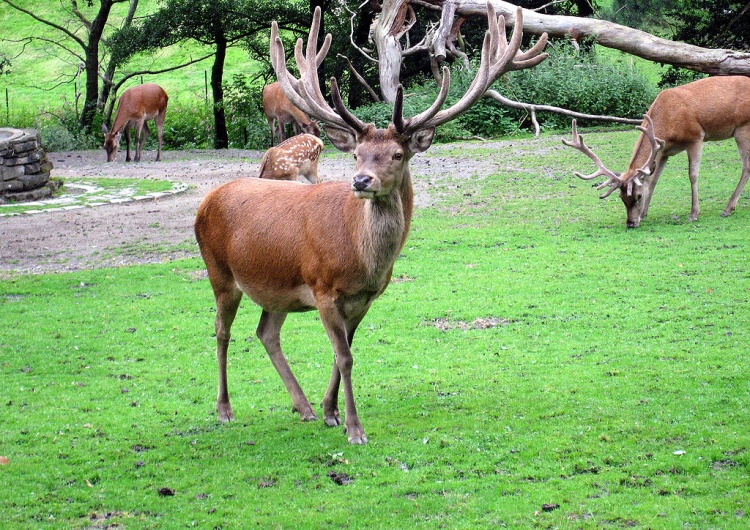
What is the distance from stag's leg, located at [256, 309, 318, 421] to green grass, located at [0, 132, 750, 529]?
144mm

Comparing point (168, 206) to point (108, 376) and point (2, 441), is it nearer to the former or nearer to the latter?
point (108, 376)

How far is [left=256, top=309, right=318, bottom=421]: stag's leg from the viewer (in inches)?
251

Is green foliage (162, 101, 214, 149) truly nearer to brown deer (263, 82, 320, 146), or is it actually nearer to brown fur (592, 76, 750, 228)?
brown deer (263, 82, 320, 146)

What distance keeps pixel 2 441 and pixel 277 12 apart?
20.7m

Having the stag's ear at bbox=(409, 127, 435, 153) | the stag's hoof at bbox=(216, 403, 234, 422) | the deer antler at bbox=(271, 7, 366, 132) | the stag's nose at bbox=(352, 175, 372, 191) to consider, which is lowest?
the stag's hoof at bbox=(216, 403, 234, 422)

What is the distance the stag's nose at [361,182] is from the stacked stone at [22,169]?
11389 millimetres

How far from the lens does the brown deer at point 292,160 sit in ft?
44.4

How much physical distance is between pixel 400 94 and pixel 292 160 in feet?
26.9

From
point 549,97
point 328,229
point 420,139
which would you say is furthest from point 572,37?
point 328,229

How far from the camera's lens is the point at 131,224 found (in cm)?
1374

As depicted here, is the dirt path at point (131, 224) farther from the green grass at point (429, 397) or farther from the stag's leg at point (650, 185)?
the stag's leg at point (650, 185)

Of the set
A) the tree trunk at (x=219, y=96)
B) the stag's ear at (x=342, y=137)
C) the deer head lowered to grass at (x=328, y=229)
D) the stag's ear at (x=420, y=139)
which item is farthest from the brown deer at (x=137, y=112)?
the stag's ear at (x=420, y=139)

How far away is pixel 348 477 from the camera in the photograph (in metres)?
5.29

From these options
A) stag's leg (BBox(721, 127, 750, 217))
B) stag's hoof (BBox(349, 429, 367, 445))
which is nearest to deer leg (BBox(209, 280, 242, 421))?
stag's hoof (BBox(349, 429, 367, 445))
